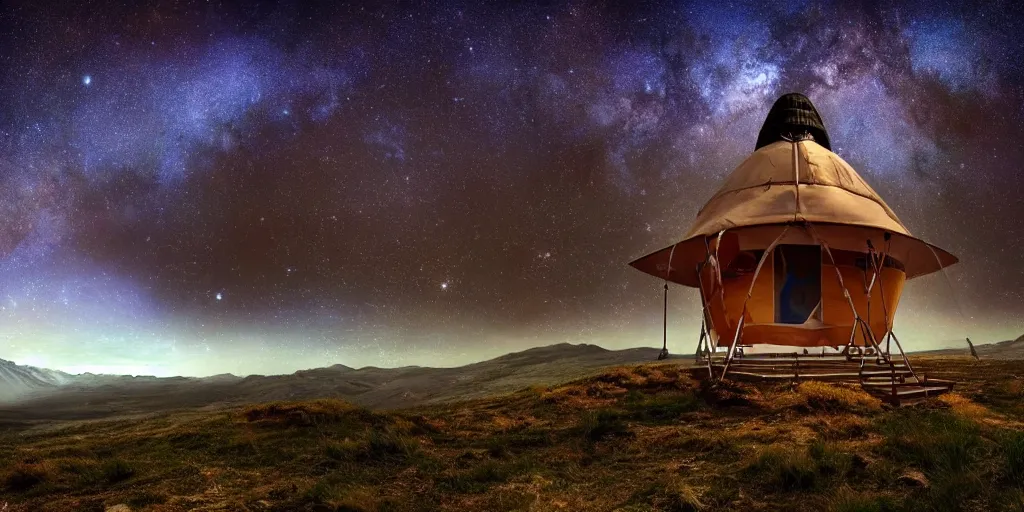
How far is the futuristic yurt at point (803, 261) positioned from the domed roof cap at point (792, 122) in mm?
850

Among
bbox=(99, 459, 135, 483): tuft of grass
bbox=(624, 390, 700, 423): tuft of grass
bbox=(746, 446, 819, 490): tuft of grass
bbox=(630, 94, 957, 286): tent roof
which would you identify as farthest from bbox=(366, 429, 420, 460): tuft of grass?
bbox=(630, 94, 957, 286): tent roof

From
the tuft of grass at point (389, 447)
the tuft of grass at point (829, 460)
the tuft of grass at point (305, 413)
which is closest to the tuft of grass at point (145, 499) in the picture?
the tuft of grass at point (389, 447)

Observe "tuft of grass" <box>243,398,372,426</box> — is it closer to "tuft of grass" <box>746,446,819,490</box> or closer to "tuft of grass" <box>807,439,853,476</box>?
"tuft of grass" <box>746,446,819,490</box>

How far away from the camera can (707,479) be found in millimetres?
6121

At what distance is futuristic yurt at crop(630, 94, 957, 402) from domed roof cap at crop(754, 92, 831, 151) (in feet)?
2.79

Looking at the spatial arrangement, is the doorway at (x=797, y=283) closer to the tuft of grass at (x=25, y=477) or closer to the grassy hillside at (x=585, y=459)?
the grassy hillside at (x=585, y=459)

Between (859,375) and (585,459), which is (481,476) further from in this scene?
(859,375)

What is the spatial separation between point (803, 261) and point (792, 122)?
4.76 m

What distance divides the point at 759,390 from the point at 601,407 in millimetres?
3404

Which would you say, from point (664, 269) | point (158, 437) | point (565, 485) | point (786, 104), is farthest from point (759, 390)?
point (158, 437)

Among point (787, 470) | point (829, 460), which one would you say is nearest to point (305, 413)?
point (787, 470)

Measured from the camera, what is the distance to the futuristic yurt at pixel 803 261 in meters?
13.0

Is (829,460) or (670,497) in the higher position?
(829,460)

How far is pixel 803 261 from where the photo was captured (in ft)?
44.4
